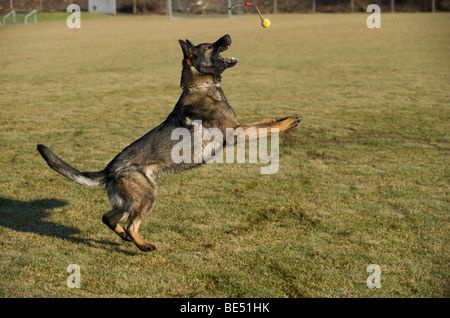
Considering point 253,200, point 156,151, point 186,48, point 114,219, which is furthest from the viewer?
point 253,200

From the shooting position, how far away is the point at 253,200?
5332 mm

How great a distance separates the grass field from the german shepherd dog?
40 cm

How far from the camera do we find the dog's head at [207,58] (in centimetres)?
472

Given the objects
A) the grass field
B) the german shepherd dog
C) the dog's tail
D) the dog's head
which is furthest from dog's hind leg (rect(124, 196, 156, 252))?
the dog's head

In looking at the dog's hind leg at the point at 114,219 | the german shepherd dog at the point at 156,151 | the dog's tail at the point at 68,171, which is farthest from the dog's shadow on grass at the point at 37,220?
the dog's tail at the point at 68,171

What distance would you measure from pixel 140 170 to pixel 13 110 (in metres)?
6.91

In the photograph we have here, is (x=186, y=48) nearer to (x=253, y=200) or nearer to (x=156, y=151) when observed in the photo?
(x=156, y=151)

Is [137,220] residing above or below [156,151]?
below

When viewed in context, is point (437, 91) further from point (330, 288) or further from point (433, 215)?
point (330, 288)

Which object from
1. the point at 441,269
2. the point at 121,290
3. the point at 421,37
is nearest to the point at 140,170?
the point at 121,290

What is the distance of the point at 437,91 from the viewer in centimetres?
1112

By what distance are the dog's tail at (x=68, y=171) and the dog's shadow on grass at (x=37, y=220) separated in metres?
0.62

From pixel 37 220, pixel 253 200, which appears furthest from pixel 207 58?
pixel 37 220

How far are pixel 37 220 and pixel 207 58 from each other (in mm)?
2409
